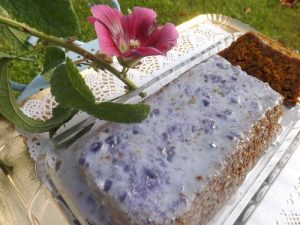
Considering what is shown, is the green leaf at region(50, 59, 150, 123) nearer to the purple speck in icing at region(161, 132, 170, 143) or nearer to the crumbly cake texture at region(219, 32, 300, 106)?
the purple speck in icing at region(161, 132, 170, 143)

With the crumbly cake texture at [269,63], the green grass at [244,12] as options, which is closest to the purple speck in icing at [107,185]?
the crumbly cake texture at [269,63]

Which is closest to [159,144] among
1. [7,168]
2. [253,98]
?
[253,98]

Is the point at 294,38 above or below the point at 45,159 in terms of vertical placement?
below

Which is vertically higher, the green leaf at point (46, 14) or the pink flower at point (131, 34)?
the green leaf at point (46, 14)

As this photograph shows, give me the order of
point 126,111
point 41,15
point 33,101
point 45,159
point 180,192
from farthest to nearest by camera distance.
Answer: point 33,101 < point 45,159 < point 180,192 < point 126,111 < point 41,15

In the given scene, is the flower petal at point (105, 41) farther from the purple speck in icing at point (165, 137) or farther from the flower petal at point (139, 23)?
Answer: the purple speck in icing at point (165, 137)

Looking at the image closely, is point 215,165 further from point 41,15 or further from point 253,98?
point 41,15

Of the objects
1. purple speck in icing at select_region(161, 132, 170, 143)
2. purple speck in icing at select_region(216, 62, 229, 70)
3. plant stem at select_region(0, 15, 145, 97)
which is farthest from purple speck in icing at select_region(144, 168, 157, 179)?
purple speck in icing at select_region(216, 62, 229, 70)
